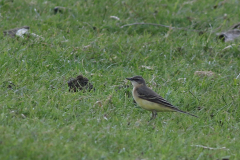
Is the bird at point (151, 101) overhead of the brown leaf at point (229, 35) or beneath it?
overhead

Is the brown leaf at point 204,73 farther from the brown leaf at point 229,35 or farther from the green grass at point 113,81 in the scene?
the brown leaf at point 229,35

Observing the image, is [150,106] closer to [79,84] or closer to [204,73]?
[79,84]

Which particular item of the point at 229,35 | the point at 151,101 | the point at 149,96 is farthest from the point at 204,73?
the point at 229,35

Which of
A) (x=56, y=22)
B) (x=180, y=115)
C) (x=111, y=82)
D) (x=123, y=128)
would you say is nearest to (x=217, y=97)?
(x=180, y=115)

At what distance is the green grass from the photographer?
19.2 ft

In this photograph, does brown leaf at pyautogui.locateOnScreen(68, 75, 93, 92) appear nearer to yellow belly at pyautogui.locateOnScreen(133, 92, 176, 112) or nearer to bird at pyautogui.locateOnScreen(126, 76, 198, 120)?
bird at pyautogui.locateOnScreen(126, 76, 198, 120)

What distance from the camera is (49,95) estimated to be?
7211mm

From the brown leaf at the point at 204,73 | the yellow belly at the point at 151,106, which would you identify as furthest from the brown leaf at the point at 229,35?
the yellow belly at the point at 151,106

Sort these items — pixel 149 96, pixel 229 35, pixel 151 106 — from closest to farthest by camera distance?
pixel 151 106, pixel 149 96, pixel 229 35

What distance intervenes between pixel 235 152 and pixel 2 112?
11.7ft

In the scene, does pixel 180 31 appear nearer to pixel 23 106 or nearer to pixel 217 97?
pixel 217 97

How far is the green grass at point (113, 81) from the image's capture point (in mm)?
5855

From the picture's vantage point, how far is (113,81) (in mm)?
8508

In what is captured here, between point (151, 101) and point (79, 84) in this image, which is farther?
point (79, 84)
